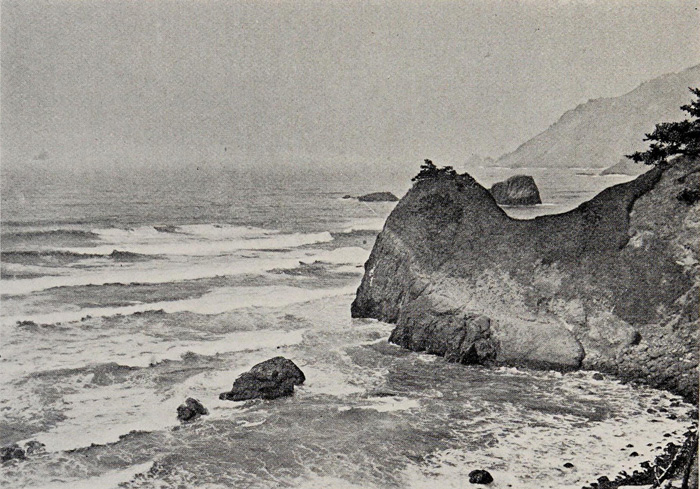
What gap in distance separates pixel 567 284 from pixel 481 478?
30.0 ft

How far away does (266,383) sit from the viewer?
16875 millimetres

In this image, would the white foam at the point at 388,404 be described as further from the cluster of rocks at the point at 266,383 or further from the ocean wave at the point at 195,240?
the ocean wave at the point at 195,240

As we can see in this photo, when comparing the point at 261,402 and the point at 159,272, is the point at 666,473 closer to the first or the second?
the point at 261,402

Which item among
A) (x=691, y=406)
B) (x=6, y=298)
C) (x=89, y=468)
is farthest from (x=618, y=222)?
(x=6, y=298)

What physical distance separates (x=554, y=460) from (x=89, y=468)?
9305mm

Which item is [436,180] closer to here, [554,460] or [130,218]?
[554,460]

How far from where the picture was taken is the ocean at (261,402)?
12680 mm

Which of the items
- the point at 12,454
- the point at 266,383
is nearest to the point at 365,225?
the point at 266,383

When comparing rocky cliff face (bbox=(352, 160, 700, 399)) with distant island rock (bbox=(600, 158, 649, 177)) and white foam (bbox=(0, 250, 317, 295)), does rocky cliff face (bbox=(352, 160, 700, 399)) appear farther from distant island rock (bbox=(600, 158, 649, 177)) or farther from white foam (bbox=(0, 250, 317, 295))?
distant island rock (bbox=(600, 158, 649, 177))

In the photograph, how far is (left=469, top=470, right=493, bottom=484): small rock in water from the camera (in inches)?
466

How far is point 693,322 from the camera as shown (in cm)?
1689

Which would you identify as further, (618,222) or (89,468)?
(618,222)

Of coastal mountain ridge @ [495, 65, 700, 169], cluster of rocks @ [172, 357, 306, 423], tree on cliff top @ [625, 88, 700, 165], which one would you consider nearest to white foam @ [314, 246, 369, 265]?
cluster of rocks @ [172, 357, 306, 423]

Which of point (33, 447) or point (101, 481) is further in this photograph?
point (33, 447)
